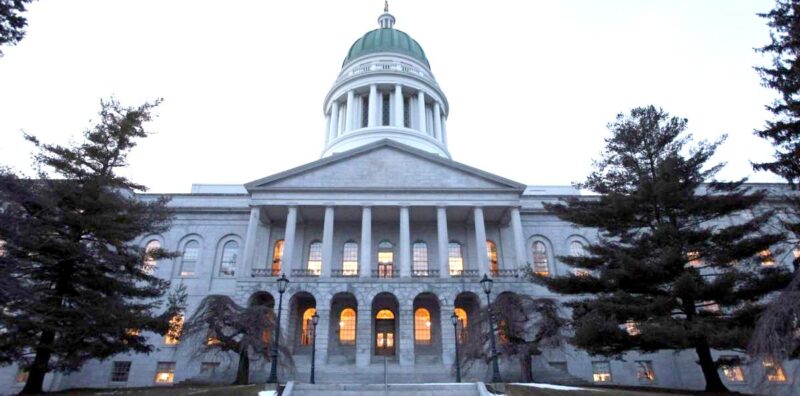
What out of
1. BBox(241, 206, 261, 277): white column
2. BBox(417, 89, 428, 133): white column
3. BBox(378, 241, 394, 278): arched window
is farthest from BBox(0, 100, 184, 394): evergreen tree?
BBox(417, 89, 428, 133): white column

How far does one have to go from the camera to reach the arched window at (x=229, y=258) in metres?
34.0

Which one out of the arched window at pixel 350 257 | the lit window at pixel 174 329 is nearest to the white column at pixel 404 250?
the arched window at pixel 350 257

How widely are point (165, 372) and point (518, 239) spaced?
944 inches

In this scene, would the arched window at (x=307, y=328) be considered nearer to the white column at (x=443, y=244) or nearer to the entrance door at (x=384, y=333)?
the entrance door at (x=384, y=333)

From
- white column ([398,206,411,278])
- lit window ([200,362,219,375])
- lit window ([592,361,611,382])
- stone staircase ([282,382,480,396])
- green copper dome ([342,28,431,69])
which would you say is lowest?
stone staircase ([282,382,480,396])

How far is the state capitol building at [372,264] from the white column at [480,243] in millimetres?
93

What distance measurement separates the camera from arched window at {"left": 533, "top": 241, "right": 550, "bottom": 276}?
34.6 metres

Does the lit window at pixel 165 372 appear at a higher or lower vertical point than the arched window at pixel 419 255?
lower

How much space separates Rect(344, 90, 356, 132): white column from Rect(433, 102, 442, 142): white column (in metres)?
8.67

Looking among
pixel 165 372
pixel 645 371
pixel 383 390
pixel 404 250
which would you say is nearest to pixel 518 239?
pixel 404 250

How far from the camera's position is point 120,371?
29875mm

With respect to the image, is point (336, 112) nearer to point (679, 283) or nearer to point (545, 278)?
point (545, 278)

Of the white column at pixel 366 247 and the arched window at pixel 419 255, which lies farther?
the arched window at pixel 419 255

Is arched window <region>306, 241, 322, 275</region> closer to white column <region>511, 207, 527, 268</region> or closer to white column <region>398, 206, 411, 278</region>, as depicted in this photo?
white column <region>398, 206, 411, 278</region>
